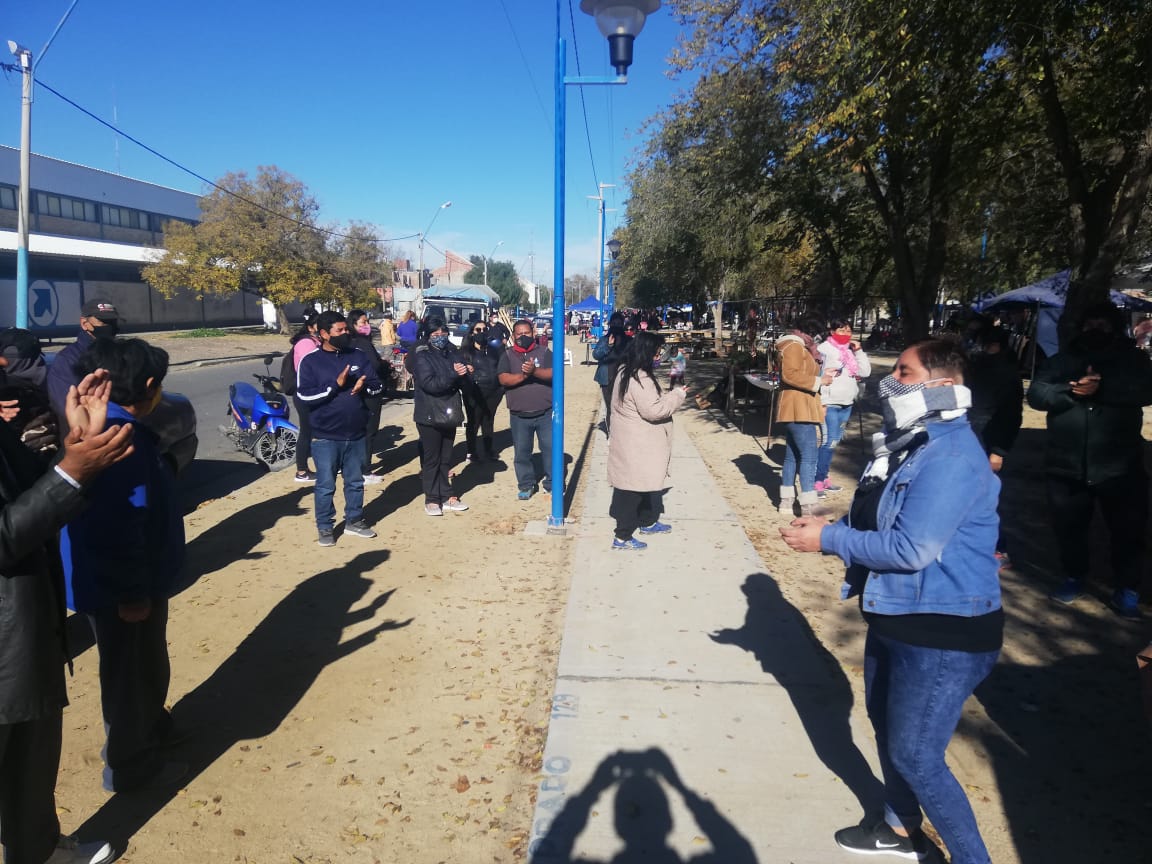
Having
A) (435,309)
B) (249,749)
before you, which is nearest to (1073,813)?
(249,749)

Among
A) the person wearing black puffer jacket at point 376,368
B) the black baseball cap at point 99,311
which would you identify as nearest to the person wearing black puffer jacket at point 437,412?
the person wearing black puffer jacket at point 376,368

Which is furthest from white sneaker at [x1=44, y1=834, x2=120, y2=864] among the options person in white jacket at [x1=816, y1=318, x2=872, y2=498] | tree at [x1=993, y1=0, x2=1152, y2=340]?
tree at [x1=993, y1=0, x2=1152, y2=340]

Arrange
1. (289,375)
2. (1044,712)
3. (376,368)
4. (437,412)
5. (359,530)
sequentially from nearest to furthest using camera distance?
1. (1044,712)
2. (359,530)
3. (437,412)
4. (289,375)
5. (376,368)

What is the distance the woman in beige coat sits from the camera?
212 inches

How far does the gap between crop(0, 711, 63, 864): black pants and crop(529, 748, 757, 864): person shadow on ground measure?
158cm

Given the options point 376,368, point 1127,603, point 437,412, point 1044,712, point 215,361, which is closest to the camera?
point 1044,712

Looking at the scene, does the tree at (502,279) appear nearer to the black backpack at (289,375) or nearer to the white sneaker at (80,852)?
the black backpack at (289,375)

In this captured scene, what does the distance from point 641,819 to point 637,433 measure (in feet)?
10.2

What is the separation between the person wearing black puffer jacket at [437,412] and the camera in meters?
6.70

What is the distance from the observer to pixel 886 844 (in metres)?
2.64

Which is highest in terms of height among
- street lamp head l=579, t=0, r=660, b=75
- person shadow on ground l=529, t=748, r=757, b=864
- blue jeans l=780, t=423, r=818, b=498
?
street lamp head l=579, t=0, r=660, b=75

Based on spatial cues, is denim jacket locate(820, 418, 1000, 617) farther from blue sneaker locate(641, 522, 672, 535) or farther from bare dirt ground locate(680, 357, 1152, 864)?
blue sneaker locate(641, 522, 672, 535)

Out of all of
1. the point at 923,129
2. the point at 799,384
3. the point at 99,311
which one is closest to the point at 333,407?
the point at 99,311

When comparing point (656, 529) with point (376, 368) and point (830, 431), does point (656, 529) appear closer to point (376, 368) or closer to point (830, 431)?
point (830, 431)
